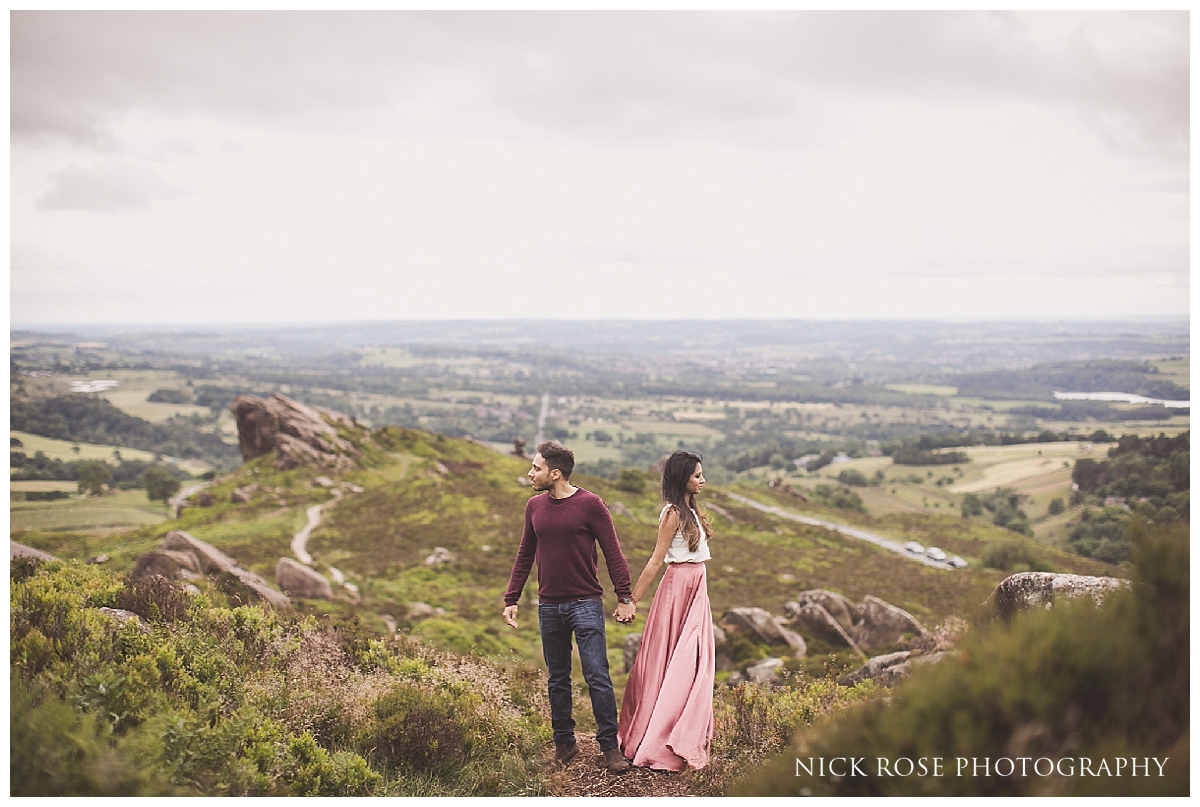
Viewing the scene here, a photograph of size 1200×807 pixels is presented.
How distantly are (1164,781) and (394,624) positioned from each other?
18.6m

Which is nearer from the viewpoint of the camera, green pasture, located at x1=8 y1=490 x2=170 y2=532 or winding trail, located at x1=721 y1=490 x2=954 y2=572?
green pasture, located at x1=8 y1=490 x2=170 y2=532

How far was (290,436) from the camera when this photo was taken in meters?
50.8

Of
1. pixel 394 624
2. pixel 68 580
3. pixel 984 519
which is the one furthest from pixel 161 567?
pixel 984 519

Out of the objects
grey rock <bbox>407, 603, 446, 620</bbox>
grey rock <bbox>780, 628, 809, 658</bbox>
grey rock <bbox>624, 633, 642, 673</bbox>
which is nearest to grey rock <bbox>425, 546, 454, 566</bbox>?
grey rock <bbox>407, 603, 446, 620</bbox>

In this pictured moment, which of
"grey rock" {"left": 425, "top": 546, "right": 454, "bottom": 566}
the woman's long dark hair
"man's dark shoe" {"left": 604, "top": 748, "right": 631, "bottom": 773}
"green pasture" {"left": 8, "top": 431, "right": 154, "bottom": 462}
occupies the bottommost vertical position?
"green pasture" {"left": 8, "top": 431, "right": 154, "bottom": 462}

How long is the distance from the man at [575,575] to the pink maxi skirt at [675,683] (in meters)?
0.35

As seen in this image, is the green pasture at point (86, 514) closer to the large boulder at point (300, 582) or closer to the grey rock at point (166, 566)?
the large boulder at point (300, 582)

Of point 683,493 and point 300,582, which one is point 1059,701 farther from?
point 300,582

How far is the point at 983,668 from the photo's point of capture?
11.1ft

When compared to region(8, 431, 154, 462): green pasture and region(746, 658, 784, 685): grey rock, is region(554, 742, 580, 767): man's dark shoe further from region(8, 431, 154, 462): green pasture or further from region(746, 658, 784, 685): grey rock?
region(8, 431, 154, 462): green pasture

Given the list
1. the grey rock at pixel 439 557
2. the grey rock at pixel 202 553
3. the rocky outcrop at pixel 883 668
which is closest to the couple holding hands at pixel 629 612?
the rocky outcrop at pixel 883 668

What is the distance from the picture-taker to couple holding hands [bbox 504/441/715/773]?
6.38 m

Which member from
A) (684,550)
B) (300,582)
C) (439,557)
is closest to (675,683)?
(684,550)
